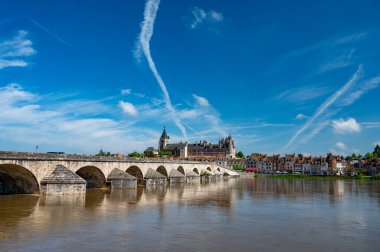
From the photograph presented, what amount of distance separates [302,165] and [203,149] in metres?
55.8

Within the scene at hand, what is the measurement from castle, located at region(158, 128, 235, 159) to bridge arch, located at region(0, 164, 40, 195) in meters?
141

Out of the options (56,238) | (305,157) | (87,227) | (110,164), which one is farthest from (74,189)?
(305,157)

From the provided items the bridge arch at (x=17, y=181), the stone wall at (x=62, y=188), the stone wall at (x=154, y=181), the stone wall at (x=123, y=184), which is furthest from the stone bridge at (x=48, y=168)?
the stone wall at (x=123, y=184)

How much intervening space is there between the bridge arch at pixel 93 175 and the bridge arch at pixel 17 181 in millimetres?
7419

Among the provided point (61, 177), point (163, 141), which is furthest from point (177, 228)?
point (163, 141)

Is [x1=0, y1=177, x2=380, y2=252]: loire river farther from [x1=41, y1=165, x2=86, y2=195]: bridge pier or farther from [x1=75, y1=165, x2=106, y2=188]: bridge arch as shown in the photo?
[x1=75, y1=165, x2=106, y2=188]: bridge arch

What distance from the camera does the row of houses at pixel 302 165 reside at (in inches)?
5266

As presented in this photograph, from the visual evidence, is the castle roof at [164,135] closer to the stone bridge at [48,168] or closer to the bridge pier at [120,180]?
the stone bridge at [48,168]

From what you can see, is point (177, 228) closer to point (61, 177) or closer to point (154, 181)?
point (61, 177)

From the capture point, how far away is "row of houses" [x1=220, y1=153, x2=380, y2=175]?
439 feet

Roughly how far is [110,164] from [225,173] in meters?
65.4

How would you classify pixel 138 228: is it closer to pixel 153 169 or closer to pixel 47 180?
pixel 47 180

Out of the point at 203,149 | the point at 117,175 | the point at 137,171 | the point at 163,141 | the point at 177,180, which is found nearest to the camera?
the point at 117,175

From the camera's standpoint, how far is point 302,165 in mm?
139625
